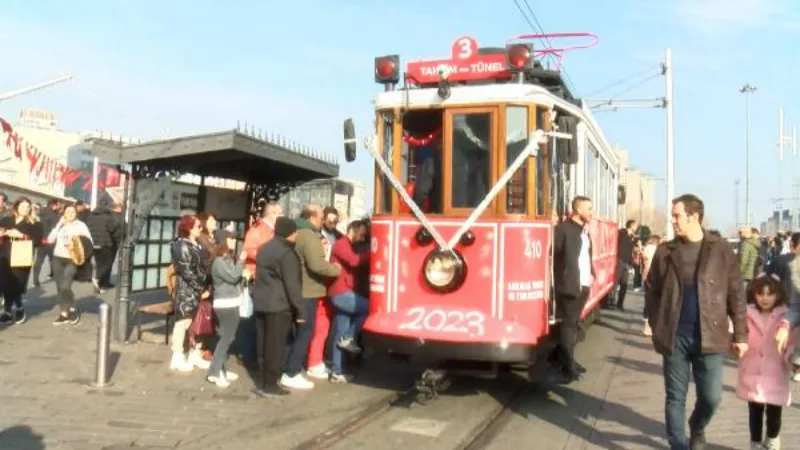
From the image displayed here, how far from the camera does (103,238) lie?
45.8ft

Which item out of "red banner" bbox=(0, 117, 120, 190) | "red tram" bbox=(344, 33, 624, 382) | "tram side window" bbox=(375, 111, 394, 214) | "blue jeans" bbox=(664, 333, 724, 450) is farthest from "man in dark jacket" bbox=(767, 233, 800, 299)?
"red banner" bbox=(0, 117, 120, 190)

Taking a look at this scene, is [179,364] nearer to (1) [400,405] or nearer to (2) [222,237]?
(2) [222,237]

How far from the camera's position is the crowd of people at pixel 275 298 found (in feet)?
23.7

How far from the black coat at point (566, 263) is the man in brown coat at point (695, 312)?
1.97m

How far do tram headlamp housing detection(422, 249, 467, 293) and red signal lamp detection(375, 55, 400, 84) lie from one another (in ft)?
6.11

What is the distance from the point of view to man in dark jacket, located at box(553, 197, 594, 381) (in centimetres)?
728

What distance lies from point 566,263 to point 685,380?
7.32ft

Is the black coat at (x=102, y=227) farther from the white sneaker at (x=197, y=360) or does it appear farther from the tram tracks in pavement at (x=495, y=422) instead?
the tram tracks in pavement at (x=495, y=422)

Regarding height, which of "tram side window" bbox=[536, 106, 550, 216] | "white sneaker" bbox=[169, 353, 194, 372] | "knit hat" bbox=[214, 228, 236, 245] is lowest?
"white sneaker" bbox=[169, 353, 194, 372]

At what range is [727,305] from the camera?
16.7 ft

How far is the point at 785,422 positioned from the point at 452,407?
9.44ft

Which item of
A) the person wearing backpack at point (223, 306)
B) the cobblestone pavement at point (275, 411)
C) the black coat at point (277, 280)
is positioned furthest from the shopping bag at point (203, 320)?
the black coat at point (277, 280)

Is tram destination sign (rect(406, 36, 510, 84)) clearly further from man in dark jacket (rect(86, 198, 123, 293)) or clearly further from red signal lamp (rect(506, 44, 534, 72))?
man in dark jacket (rect(86, 198, 123, 293))

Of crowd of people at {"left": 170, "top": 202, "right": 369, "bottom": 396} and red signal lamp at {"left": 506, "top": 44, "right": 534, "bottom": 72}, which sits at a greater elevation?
red signal lamp at {"left": 506, "top": 44, "right": 534, "bottom": 72}
